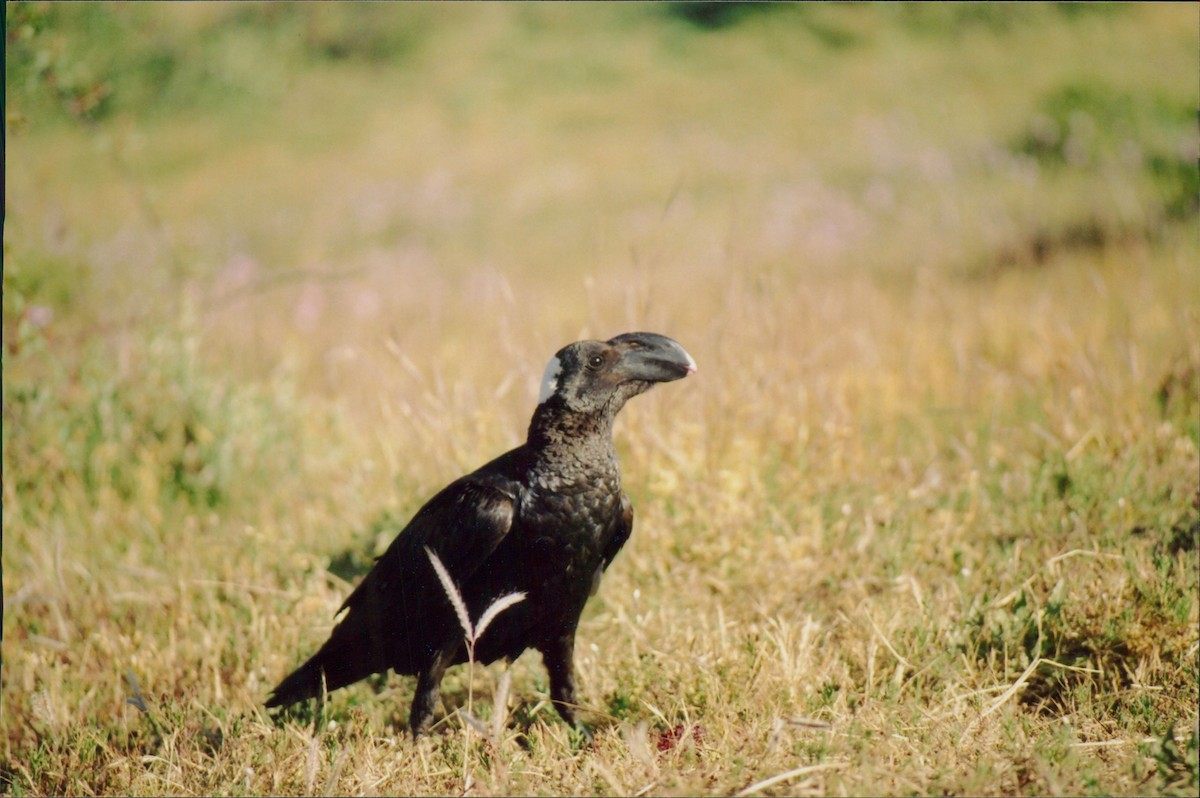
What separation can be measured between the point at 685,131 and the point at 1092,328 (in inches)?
353

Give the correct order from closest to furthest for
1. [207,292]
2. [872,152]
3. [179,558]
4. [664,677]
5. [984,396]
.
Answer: [664,677]
[179,558]
[984,396]
[207,292]
[872,152]

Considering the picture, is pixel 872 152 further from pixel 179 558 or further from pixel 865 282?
pixel 179 558

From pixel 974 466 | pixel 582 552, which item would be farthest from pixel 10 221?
pixel 974 466

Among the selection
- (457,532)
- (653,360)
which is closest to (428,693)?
(457,532)

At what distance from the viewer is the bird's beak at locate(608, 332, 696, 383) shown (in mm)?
2520

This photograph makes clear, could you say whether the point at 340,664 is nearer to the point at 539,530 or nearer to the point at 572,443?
the point at 539,530

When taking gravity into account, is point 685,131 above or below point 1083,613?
above

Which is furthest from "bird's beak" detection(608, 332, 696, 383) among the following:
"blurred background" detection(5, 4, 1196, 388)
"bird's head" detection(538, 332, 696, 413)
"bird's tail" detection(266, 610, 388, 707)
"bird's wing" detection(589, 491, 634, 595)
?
"bird's tail" detection(266, 610, 388, 707)

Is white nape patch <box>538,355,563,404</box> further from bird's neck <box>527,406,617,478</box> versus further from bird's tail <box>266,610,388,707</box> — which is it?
bird's tail <box>266,610,388,707</box>

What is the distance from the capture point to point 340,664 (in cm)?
279

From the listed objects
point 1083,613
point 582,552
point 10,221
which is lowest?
point 1083,613

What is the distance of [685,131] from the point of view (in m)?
13.5

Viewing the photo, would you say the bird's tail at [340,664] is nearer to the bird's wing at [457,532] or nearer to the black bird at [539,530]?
the black bird at [539,530]

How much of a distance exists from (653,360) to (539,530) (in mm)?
540
